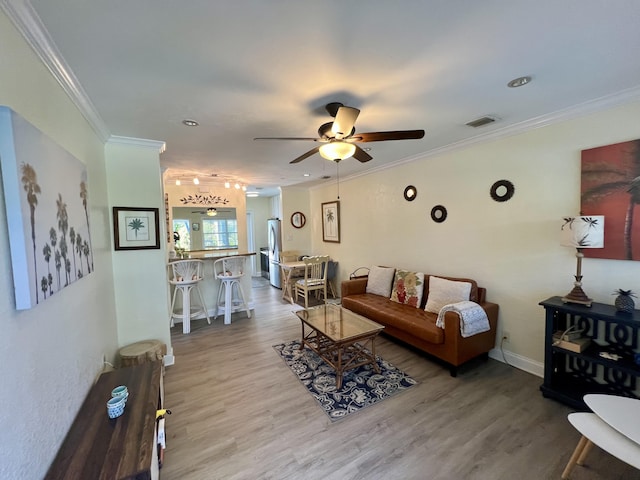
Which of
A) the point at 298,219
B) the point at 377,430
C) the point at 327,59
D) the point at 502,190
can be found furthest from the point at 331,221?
the point at 327,59

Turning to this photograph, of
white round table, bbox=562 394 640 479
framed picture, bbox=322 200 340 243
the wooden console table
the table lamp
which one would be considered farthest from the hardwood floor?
framed picture, bbox=322 200 340 243

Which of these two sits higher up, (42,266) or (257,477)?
(42,266)

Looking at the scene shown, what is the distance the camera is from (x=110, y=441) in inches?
52.8

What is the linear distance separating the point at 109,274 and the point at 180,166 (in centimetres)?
206

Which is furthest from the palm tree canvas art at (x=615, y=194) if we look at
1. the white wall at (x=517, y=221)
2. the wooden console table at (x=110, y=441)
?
the wooden console table at (x=110, y=441)

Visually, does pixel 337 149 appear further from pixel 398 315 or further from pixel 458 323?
pixel 398 315

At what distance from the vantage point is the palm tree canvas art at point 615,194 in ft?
6.89

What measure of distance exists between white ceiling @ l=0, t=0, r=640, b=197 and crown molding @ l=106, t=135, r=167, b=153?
0.12 metres

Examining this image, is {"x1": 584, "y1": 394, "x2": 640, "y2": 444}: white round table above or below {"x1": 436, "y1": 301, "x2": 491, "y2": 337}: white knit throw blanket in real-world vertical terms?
below

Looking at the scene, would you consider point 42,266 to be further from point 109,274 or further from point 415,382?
point 415,382

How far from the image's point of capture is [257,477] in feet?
5.54

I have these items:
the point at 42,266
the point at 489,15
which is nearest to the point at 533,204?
the point at 489,15

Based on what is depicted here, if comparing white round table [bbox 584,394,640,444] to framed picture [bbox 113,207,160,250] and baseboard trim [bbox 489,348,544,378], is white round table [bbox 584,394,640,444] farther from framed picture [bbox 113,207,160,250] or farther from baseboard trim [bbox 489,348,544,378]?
framed picture [bbox 113,207,160,250]

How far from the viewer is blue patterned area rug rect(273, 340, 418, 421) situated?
235cm
